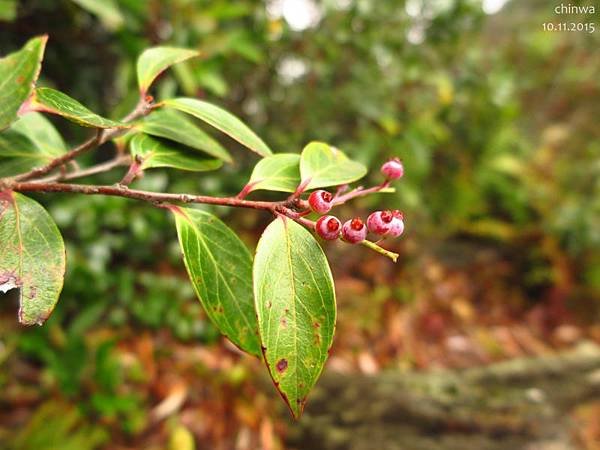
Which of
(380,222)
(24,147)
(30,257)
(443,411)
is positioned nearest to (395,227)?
(380,222)

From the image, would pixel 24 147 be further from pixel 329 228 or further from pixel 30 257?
pixel 329 228

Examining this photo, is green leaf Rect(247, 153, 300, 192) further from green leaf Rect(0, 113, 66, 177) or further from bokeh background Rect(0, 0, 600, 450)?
bokeh background Rect(0, 0, 600, 450)

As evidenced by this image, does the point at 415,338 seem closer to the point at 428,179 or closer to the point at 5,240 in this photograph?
the point at 428,179

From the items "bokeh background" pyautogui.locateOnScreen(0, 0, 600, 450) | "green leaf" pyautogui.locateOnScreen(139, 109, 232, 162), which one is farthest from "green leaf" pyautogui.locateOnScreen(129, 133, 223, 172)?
"bokeh background" pyautogui.locateOnScreen(0, 0, 600, 450)

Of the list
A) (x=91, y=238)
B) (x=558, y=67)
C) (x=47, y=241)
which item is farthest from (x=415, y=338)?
(x=558, y=67)

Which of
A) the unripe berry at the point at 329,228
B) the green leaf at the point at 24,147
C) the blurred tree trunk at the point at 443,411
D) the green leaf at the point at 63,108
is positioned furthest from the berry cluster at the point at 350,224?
the blurred tree trunk at the point at 443,411

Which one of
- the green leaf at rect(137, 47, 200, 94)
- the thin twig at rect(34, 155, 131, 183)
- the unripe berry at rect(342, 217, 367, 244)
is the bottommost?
the unripe berry at rect(342, 217, 367, 244)
